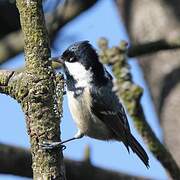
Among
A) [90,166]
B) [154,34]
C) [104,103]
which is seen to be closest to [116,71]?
[104,103]

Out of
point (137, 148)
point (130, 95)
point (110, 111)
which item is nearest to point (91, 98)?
point (110, 111)

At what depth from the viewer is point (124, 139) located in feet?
10.1

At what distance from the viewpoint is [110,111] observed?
3.03 metres

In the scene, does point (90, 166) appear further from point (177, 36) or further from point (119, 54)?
point (119, 54)

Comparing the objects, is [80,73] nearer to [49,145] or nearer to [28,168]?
[28,168]

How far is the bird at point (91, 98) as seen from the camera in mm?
2994

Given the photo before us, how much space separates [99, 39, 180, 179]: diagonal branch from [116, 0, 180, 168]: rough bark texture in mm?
2365

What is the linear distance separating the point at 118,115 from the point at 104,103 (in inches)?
3.3

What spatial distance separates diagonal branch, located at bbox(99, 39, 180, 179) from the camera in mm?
1295

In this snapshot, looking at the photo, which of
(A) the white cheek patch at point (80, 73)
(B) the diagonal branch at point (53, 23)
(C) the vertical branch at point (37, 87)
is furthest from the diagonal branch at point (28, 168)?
(C) the vertical branch at point (37, 87)

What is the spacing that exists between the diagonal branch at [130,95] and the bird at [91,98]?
5.17 ft

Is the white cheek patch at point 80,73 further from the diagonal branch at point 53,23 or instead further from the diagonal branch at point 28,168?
the diagonal branch at point 53,23

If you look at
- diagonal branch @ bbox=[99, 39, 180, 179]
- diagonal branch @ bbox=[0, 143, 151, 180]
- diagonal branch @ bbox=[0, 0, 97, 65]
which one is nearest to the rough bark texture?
diagonal branch @ bbox=[0, 0, 97, 65]

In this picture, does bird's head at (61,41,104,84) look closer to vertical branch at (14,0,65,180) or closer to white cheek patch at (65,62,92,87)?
white cheek patch at (65,62,92,87)
